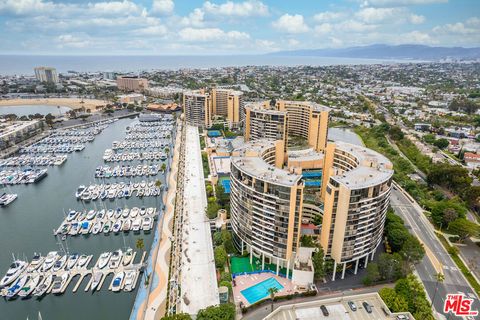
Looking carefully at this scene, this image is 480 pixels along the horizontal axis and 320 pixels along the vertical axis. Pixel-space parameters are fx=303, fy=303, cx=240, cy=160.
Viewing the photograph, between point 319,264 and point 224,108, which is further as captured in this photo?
point 224,108

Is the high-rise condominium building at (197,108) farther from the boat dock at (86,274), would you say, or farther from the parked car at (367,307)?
the parked car at (367,307)

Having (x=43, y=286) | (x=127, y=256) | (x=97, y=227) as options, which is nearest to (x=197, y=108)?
(x=97, y=227)

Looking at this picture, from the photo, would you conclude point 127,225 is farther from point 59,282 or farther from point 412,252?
point 412,252

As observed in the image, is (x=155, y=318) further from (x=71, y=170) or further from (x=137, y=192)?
(x=71, y=170)

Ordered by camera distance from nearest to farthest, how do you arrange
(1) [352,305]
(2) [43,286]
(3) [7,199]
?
(1) [352,305]
(2) [43,286]
(3) [7,199]

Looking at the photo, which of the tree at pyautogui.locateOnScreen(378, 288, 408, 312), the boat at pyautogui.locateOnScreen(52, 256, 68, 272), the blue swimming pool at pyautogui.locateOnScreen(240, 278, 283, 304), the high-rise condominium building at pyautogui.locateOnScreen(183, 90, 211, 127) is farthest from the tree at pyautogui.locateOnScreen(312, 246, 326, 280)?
the high-rise condominium building at pyautogui.locateOnScreen(183, 90, 211, 127)

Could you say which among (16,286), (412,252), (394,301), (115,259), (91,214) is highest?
(412,252)

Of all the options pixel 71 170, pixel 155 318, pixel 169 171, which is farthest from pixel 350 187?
pixel 71 170
